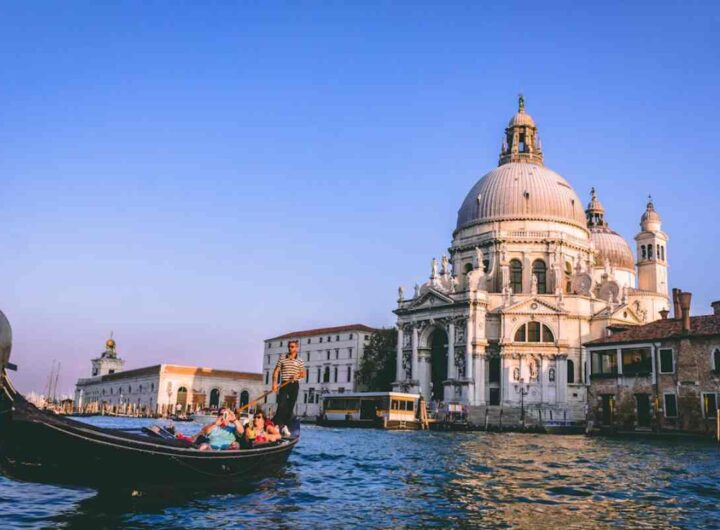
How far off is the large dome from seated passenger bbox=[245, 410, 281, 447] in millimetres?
48349

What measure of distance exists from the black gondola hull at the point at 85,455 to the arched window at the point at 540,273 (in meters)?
50.3

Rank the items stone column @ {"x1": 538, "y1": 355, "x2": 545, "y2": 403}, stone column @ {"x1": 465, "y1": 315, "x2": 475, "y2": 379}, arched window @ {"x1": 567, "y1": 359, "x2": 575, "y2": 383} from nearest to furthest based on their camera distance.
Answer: stone column @ {"x1": 538, "y1": 355, "x2": 545, "y2": 403} → arched window @ {"x1": 567, "y1": 359, "x2": 575, "y2": 383} → stone column @ {"x1": 465, "y1": 315, "x2": 475, "y2": 379}

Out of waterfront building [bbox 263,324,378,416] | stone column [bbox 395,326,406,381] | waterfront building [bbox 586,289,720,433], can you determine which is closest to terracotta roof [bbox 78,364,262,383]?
waterfront building [bbox 263,324,378,416]

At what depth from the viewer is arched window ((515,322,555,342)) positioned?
54.0m

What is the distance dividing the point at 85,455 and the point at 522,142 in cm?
6366

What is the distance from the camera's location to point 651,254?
6888 centimetres

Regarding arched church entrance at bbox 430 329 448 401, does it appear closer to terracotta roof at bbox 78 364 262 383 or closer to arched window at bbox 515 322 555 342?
arched window at bbox 515 322 555 342

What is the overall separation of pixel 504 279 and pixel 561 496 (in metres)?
45.3

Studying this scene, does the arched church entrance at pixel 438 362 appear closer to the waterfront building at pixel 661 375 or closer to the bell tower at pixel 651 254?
the waterfront building at pixel 661 375

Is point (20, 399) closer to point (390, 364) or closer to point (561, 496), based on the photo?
point (561, 496)

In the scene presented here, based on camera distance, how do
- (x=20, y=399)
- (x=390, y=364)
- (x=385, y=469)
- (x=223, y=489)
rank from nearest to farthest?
(x=20, y=399)
(x=223, y=489)
(x=385, y=469)
(x=390, y=364)

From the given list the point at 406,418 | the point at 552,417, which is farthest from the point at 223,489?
the point at 552,417

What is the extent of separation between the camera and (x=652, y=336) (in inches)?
1441

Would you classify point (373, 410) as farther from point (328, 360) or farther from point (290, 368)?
point (290, 368)
